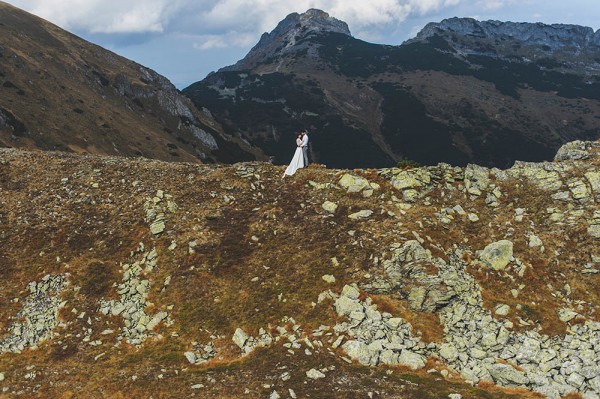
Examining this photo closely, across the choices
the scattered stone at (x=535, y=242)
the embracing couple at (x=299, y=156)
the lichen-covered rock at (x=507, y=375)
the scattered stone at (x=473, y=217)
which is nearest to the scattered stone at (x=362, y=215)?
the scattered stone at (x=473, y=217)

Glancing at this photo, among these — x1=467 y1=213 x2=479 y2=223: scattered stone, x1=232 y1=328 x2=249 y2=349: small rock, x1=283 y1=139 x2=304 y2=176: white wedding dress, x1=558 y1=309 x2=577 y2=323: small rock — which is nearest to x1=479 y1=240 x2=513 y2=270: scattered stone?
x1=467 y1=213 x2=479 y2=223: scattered stone

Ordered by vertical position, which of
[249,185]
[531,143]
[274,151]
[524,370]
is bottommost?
[524,370]

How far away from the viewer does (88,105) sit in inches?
3546

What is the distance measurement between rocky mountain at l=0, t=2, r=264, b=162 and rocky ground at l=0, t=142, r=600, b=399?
4602 cm

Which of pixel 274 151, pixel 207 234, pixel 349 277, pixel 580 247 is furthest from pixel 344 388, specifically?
pixel 274 151

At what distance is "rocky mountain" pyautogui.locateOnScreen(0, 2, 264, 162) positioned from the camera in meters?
72.2

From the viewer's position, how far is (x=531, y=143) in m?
183

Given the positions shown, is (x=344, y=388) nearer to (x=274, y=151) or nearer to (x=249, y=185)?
(x=249, y=185)

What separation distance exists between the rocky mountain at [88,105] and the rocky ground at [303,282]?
151ft

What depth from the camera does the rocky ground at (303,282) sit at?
16906mm

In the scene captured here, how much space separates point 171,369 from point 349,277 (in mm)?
9827

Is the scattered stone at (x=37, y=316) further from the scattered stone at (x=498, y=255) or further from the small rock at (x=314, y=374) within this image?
the scattered stone at (x=498, y=255)

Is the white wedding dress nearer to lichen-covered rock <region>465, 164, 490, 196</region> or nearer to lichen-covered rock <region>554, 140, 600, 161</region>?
lichen-covered rock <region>465, 164, 490, 196</region>

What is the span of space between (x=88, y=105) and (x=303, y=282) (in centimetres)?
8752
